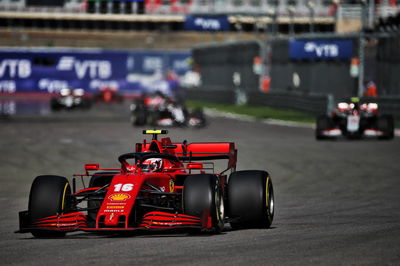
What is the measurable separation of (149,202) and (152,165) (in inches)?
24.0

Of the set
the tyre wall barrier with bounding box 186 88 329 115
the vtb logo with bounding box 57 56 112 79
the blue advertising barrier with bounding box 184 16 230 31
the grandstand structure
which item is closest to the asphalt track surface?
the tyre wall barrier with bounding box 186 88 329 115

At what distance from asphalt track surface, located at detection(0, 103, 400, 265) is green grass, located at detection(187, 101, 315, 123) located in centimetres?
545

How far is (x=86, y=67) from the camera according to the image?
197ft

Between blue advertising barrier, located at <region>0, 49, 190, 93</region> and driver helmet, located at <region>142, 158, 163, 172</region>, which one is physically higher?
driver helmet, located at <region>142, 158, 163, 172</region>

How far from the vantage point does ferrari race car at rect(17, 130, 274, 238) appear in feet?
33.5

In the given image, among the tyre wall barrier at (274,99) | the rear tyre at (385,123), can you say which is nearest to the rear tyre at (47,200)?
the rear tyre at (385,123)

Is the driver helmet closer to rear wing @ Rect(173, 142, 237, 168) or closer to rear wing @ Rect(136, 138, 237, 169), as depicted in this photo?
rear wing @ Rect(136, 138, 237, 169)

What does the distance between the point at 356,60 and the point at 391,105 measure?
777cm

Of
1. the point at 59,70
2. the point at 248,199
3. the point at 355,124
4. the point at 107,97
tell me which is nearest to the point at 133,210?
the point at 248,199

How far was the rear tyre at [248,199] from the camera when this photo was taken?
11.0 m

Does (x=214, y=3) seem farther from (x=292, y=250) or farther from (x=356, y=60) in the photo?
(x=292, y=250)

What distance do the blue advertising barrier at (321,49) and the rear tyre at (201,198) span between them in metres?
35.6

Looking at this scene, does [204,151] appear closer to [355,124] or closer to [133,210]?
[133,210]

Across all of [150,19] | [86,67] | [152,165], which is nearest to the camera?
[152,165]
